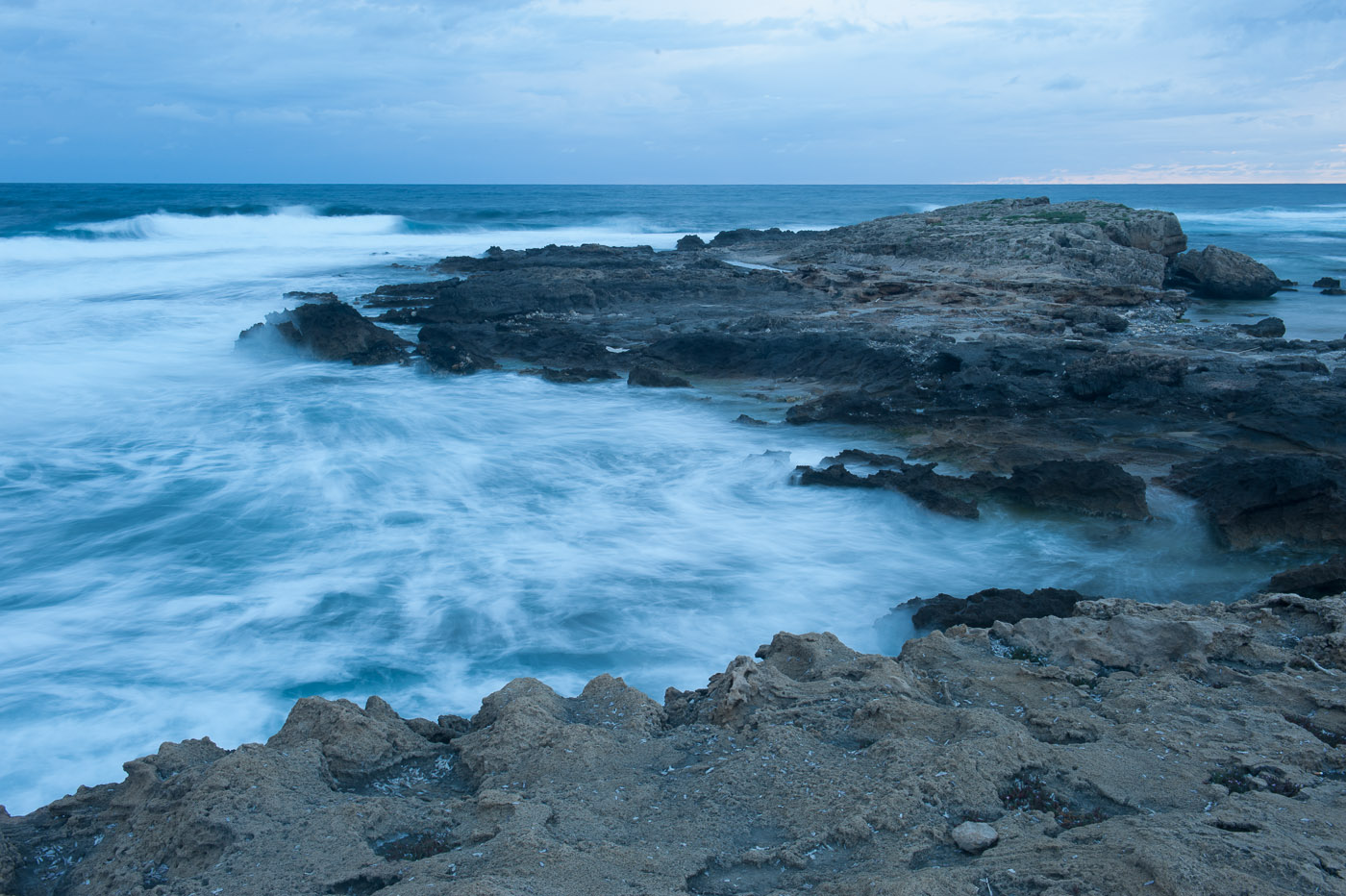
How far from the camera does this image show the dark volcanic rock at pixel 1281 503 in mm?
6586

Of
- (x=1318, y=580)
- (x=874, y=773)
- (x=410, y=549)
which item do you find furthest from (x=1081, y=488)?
(x=410, y=549)

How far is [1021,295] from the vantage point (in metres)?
15.9

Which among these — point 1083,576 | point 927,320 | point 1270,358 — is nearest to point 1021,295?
point 927,320

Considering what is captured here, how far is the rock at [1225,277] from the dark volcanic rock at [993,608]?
17279mm

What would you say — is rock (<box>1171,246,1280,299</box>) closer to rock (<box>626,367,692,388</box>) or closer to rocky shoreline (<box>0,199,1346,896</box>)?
rock (<box>626,367,692,388</box>)

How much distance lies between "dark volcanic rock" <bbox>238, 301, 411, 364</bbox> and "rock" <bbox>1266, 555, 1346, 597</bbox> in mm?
12889

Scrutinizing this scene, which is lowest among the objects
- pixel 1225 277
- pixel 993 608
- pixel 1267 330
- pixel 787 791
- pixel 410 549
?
pixel 410 549

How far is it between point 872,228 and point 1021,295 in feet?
29.6

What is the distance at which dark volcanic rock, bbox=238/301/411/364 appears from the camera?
14.7 meters

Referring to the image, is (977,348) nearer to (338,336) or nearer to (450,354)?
(450,354)

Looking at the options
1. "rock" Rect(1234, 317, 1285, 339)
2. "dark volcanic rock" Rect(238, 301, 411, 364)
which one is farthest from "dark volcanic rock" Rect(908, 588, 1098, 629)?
"dark volcanic rock" Rect(238, 301, 411, 364)

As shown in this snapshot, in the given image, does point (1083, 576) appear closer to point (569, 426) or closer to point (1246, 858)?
point (1246, 858)

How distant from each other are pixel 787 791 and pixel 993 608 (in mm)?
2775

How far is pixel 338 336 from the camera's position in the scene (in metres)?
14.9
